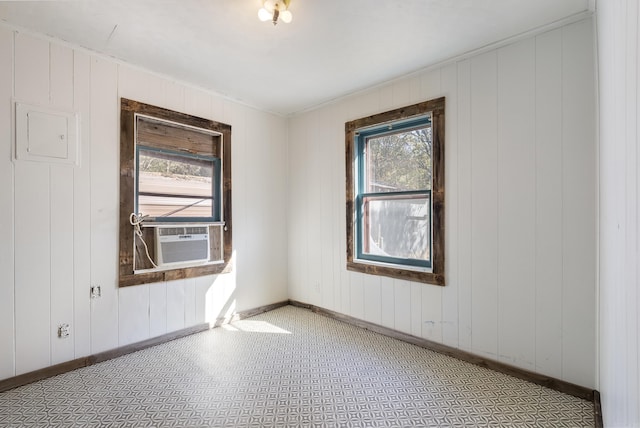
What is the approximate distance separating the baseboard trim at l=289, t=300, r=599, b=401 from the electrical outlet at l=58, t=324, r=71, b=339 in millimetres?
2468

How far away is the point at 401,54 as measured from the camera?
2596mm

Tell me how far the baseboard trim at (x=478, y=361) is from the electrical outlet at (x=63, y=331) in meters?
2.47

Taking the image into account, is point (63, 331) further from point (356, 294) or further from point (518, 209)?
point (518, 209)

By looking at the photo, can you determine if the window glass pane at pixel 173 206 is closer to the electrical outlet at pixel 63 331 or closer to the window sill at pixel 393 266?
the electrical outlet at pixel 63 331

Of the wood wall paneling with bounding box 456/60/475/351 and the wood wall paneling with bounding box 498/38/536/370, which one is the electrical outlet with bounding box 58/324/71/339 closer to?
the wood wall paneling with bounding box 456/60/475/351

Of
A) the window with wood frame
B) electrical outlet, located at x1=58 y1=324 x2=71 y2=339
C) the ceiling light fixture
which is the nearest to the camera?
the ceiling light fixture

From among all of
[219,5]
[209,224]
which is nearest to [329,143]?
[209,224]

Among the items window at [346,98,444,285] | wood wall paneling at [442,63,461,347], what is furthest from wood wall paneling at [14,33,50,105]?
wood wall paneling at [442,63,461,347]

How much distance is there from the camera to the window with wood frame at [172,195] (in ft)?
9.12

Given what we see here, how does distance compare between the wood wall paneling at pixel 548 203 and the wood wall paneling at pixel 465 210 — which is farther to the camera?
the wood wall paneling at pixel 465 210

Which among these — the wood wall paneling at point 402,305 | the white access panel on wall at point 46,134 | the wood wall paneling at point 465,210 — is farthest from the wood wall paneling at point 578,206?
the white access panel on wall at point 46,134

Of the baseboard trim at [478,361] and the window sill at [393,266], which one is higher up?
the window sill at [393,266]

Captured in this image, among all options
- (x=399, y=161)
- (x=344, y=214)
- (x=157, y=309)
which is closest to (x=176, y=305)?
(x=157, y=309)

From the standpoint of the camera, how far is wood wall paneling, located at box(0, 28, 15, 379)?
85.3 inches
